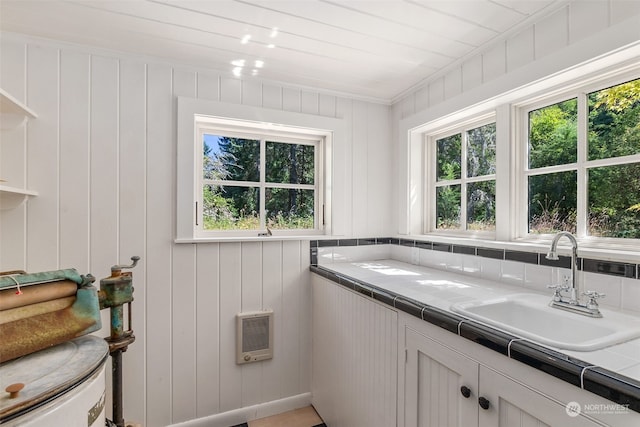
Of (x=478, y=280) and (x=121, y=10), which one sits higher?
(x=121, y=10)

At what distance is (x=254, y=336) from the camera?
6.33 feet

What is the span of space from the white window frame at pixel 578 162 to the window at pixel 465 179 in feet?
0.53

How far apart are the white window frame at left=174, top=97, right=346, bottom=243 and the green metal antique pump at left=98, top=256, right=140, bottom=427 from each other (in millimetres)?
622

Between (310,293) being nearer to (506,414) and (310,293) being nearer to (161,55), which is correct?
(506,414)

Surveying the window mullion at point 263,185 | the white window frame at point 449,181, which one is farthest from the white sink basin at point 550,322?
the window mullion at point 263,185

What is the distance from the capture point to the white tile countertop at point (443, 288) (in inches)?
29.6

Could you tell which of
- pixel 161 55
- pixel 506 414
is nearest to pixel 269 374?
pixel 506 414

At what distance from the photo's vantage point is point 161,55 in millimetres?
1694

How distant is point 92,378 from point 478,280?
1.66 meters

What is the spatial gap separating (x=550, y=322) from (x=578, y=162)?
2.41ft

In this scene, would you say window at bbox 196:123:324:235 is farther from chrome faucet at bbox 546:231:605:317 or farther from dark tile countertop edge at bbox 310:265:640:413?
chrome faucet at bbox 546:231:605:317

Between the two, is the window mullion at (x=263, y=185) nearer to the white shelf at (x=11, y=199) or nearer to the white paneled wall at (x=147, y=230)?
the white paneled wall at (x=147, y=230)

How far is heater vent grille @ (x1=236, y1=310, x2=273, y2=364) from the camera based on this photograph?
1892 mm

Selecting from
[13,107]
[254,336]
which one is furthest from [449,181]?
[13,107]
